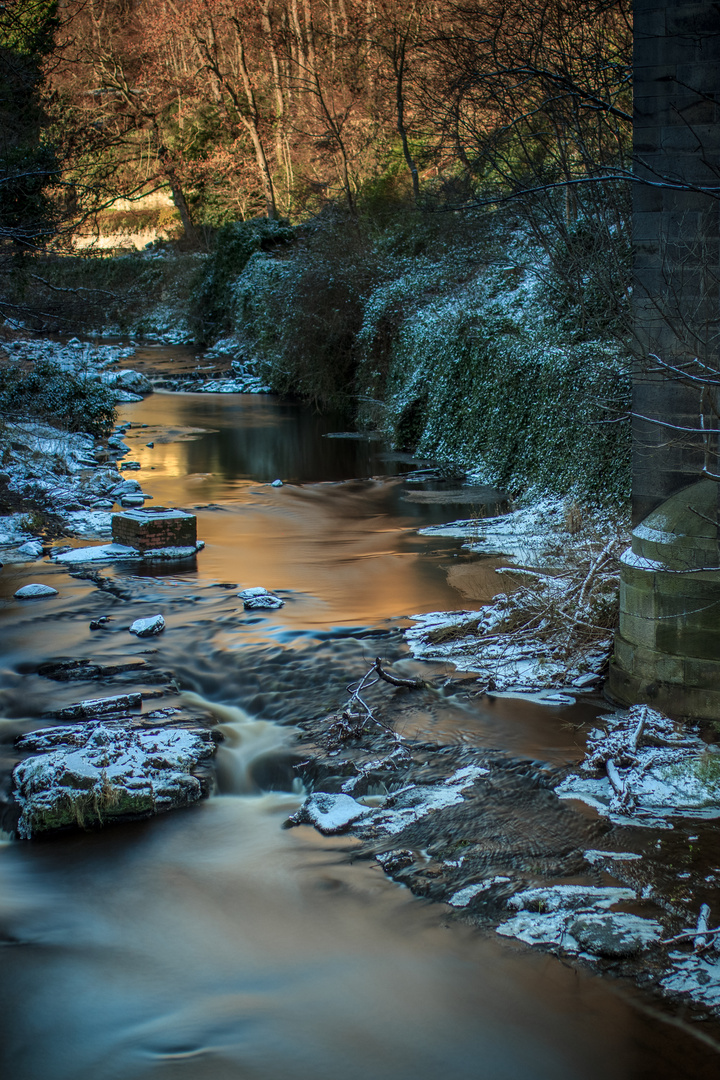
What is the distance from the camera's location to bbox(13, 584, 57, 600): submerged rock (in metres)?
12.0

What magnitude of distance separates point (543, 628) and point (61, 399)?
17.3 meters

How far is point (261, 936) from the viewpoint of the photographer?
5.71m

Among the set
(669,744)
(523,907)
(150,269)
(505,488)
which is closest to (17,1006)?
(523,907)

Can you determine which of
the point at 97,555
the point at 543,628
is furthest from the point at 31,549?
the point at 543,628

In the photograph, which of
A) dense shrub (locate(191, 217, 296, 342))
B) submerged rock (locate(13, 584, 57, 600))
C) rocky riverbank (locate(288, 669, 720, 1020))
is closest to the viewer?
rocky riverbank (locate(288, 669, 720, 1020))

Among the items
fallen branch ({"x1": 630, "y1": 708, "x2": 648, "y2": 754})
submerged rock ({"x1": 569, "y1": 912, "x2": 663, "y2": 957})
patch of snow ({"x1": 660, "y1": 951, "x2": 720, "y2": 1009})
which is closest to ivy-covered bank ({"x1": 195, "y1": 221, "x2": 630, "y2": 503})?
fallen branch ({"x1": 630, "y1": 708, "x2": 648, "y2": 754})

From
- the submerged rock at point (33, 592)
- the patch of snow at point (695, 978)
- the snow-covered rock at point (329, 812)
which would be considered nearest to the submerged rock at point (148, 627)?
the submerged rock at point (33, 592)

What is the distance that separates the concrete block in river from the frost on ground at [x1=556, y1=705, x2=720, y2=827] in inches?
319

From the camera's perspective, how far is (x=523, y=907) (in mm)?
5656

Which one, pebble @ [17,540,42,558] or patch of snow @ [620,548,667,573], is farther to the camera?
pebble @ [17,540,42,558]

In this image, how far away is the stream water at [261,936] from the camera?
4723 millimetres

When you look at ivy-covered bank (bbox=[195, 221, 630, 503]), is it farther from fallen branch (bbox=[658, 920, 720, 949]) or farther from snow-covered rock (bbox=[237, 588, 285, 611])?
fallen branch (bbox=[658, 920, 720, 949])

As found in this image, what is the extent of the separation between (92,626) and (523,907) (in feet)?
21.7

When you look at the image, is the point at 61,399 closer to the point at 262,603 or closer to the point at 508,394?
the point at 508,394
